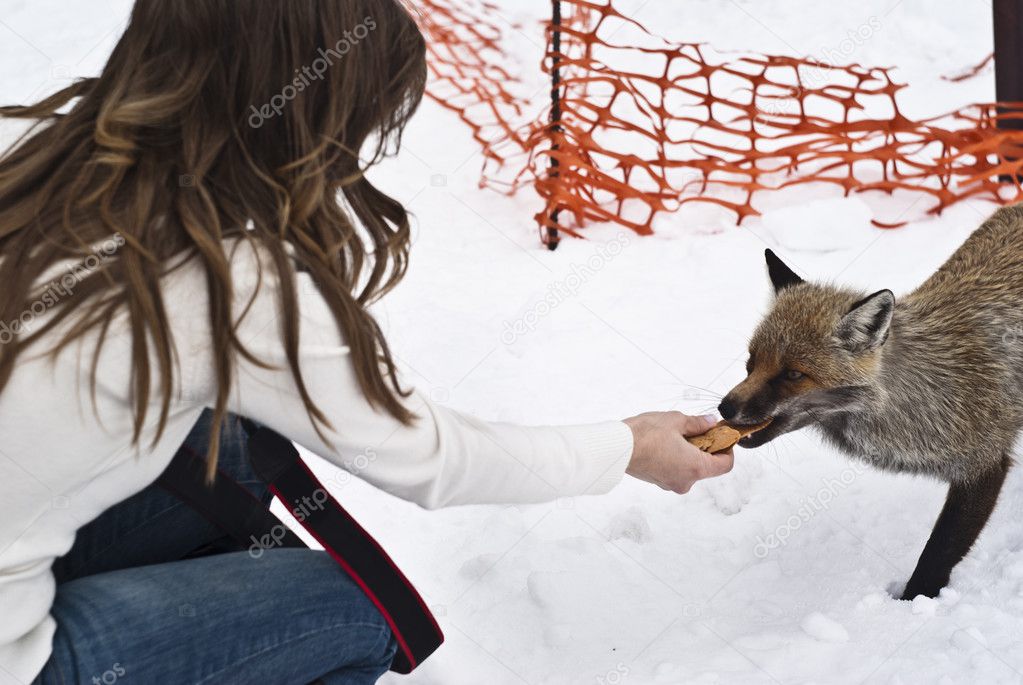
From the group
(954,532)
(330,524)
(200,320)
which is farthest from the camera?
(954,532)

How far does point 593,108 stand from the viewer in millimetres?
4719

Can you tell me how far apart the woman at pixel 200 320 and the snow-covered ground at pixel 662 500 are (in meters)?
0.95

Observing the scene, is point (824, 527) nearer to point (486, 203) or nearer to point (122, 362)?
point (122, 362)

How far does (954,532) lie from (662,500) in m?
0.87

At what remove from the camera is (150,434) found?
1.62 meters

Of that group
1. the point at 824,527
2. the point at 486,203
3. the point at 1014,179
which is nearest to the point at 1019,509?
the point at 824,527

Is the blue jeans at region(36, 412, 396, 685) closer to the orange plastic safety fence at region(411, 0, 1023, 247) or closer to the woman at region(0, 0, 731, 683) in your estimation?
the woman at region(0, 0, 731, 683)

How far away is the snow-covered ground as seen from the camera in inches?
104

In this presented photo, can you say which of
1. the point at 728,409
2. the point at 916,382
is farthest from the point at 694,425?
the point at 916,382

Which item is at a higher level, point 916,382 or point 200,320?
point 200,320

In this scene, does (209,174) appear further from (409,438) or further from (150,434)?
(409,438)

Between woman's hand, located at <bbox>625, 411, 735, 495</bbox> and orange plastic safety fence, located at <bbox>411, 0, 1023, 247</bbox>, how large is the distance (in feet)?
7.28

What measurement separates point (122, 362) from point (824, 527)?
7.36ft


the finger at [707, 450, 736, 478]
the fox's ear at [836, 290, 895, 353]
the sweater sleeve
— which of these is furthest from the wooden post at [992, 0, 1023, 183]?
the sweater sleeve
